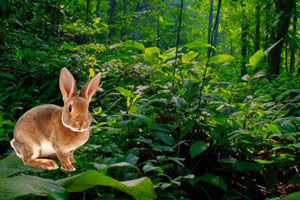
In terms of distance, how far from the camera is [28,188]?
1.78ft

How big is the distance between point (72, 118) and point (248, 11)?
492 cm

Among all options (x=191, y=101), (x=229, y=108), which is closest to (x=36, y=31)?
(x=191, y=101)

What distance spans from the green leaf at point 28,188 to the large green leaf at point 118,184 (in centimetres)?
4

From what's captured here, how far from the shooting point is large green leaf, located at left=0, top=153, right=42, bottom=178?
66 centimetres

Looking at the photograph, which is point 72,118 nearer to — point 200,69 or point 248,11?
point 200,69

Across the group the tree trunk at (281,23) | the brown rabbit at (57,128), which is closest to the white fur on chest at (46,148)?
the brown rabbit at (57,128)

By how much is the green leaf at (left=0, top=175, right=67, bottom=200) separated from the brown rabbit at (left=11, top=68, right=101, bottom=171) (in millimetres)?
47

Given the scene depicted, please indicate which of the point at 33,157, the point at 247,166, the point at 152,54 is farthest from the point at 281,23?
the point at 33,157

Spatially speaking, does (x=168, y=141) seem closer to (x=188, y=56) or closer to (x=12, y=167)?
(x=188, y=56)

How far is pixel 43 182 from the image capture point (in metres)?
0.62

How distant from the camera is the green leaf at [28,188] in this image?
51 centimetres

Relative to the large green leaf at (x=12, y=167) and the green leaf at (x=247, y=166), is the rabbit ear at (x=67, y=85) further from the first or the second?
the green leaf at (x=247, y=166)

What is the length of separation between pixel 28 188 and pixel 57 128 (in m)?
0.13

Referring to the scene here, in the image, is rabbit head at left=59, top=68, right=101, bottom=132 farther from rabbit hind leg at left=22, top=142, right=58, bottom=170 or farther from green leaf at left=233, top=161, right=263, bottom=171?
green leaf at left=233, top=161, right=263, bottom=171
